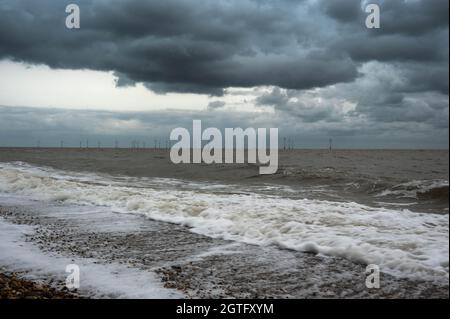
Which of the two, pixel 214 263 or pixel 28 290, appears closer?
pixel 28 290

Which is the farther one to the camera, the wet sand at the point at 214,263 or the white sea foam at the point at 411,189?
the white sea foam at the point at 411,189

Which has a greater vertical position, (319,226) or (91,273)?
(319,226)

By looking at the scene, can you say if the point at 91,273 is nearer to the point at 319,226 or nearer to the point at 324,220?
the point at 319,226

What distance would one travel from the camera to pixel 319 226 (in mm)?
9320

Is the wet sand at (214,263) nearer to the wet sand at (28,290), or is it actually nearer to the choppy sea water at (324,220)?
the wet sand at (28,290)

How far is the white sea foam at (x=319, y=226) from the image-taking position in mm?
6711

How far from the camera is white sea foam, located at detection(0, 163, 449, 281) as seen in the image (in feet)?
22.0

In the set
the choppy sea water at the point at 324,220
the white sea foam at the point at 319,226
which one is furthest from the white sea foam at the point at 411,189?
the white sea foam at the point at 319,226

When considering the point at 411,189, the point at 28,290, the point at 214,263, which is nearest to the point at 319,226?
the point at 214,263

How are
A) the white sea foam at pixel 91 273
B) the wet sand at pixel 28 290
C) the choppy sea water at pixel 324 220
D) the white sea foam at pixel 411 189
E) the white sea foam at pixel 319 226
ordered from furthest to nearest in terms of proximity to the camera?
the white sea foam at pixel 411 189 < the choppy sea water at pixel 324 220 < the white sea foam at pixel 319 226 < the white sea foam at pixel 91 273 < the wet sand at pixel 28 290

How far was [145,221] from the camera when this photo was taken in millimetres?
10945

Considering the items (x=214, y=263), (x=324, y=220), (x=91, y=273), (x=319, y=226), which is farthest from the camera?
(x=324, y=220)

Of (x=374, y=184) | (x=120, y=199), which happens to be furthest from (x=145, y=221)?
(x=374, y=184)

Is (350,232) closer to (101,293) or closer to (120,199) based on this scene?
(101,293)
